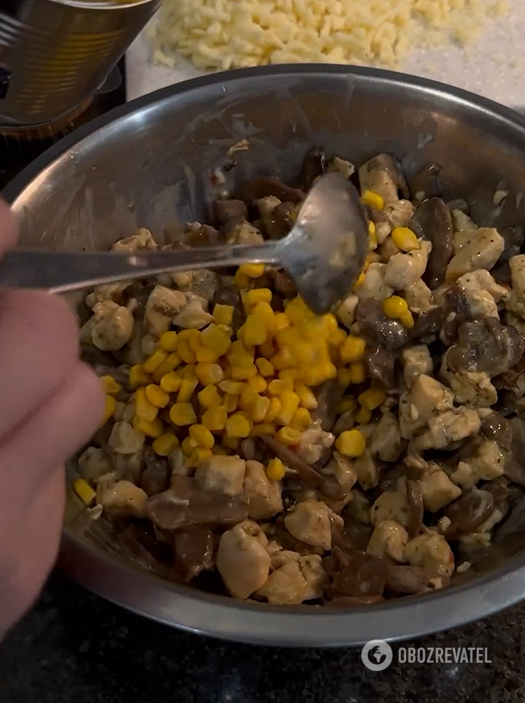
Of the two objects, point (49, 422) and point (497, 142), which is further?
point (497, 142)

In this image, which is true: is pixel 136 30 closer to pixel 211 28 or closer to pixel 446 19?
pixel 211 28

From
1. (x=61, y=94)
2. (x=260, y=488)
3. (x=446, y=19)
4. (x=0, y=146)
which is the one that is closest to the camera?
(x=260, y=488)

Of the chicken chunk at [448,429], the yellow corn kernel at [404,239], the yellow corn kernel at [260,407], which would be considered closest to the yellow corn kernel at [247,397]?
the yellow corn kernel at [260,407]

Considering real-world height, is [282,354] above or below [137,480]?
above

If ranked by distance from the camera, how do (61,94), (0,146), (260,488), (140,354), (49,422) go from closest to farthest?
1. (49,422)
2. (260,488)
3. (140,354)
4. (61,94)
5. (0,146)

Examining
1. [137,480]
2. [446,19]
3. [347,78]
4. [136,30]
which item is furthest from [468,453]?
[446,19]
